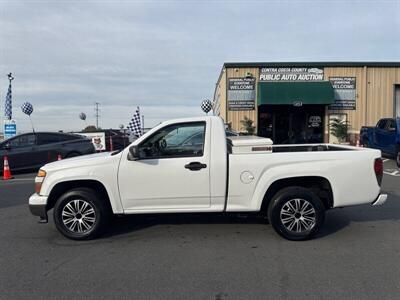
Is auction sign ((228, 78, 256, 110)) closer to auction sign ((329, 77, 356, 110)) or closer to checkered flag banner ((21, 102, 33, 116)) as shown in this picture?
auction sign ((329, 77, 356, 110))

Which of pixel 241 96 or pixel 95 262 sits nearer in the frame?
pixel 95 262

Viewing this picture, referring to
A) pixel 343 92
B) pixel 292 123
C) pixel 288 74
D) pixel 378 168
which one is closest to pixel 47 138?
pixel 378 168

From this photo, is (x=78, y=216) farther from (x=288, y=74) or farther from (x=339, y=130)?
(x=339, y=130)

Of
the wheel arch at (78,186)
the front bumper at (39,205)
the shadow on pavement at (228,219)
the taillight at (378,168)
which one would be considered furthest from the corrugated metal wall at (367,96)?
the front bumper at (39,205)

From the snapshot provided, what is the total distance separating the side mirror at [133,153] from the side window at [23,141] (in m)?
11.0

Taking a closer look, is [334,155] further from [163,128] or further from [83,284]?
[83,284]

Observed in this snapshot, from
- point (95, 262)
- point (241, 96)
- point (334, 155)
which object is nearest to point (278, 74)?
point (241, 96)

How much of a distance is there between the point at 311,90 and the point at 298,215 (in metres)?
21.3

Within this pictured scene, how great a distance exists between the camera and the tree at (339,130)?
2670 centimetres

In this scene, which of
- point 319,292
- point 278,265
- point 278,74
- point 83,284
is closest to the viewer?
point 319,292

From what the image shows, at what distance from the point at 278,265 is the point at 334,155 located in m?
1.94

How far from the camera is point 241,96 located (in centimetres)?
2725

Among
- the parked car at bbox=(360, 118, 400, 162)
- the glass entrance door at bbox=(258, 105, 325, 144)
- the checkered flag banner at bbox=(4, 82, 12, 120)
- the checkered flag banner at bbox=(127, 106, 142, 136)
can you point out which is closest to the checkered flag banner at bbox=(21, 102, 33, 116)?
the checkered flag banner at bbox=(4, 82, 12, 120)

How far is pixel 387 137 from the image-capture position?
17312 millimetres
